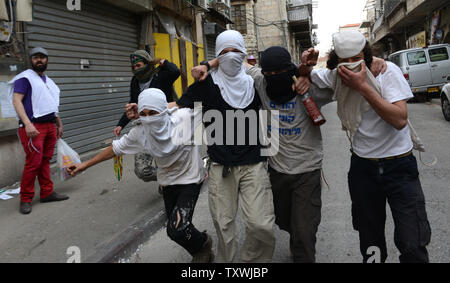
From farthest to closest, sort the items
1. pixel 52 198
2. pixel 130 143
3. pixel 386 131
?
pixel 52 198, pixel 130 143, pixel 386 131

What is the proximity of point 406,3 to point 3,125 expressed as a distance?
72.2ft

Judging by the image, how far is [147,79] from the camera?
429cm

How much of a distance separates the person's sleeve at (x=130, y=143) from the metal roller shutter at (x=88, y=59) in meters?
3.84

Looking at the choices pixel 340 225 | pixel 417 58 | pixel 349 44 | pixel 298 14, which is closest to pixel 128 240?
pixel 340 225

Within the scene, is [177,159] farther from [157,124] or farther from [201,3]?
[201,3]

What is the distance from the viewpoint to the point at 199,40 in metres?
14.3

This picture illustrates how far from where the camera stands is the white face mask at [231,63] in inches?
104

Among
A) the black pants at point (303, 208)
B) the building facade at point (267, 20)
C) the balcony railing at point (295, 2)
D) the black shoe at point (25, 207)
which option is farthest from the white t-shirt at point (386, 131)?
the balcony railing at point (295, 2)

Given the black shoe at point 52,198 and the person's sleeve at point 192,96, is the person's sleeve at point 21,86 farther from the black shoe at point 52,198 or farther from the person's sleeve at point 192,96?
the person's sleeve at point 192,96

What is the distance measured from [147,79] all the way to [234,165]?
2.16 metres

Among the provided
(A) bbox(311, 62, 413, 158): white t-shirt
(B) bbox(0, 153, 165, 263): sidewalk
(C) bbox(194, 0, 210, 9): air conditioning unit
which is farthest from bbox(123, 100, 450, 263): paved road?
(C) bbox(194, 0, 210, 9): air conditioning unit

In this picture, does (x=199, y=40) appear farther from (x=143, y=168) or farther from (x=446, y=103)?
(x=143, y=168)
